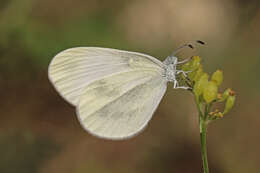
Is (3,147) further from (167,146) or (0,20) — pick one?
(167,146)

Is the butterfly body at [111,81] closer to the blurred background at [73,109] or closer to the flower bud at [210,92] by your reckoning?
the flower bud at [210,92]

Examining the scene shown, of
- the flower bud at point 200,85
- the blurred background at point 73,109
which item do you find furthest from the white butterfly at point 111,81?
the blurred background at point 73,109

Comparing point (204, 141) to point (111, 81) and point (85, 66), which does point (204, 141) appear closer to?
point (111, 81)

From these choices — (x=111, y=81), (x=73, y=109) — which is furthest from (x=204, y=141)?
(x=73, y=109)

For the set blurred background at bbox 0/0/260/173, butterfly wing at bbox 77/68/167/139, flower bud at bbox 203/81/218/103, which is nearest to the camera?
flower bud at bbox 203/81/218/103

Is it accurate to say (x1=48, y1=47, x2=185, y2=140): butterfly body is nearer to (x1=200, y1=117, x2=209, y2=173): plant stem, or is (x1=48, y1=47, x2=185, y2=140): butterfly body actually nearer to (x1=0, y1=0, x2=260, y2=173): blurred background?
(x1=200, y1=117, x2=209, y2=173): plant stem

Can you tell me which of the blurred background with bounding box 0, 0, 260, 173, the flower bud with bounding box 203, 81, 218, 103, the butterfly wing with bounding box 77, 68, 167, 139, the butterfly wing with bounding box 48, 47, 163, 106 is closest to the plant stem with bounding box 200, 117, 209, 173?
the flower bud with bounding box 203, 81, 218, 103

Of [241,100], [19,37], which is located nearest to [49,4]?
[19,37]
